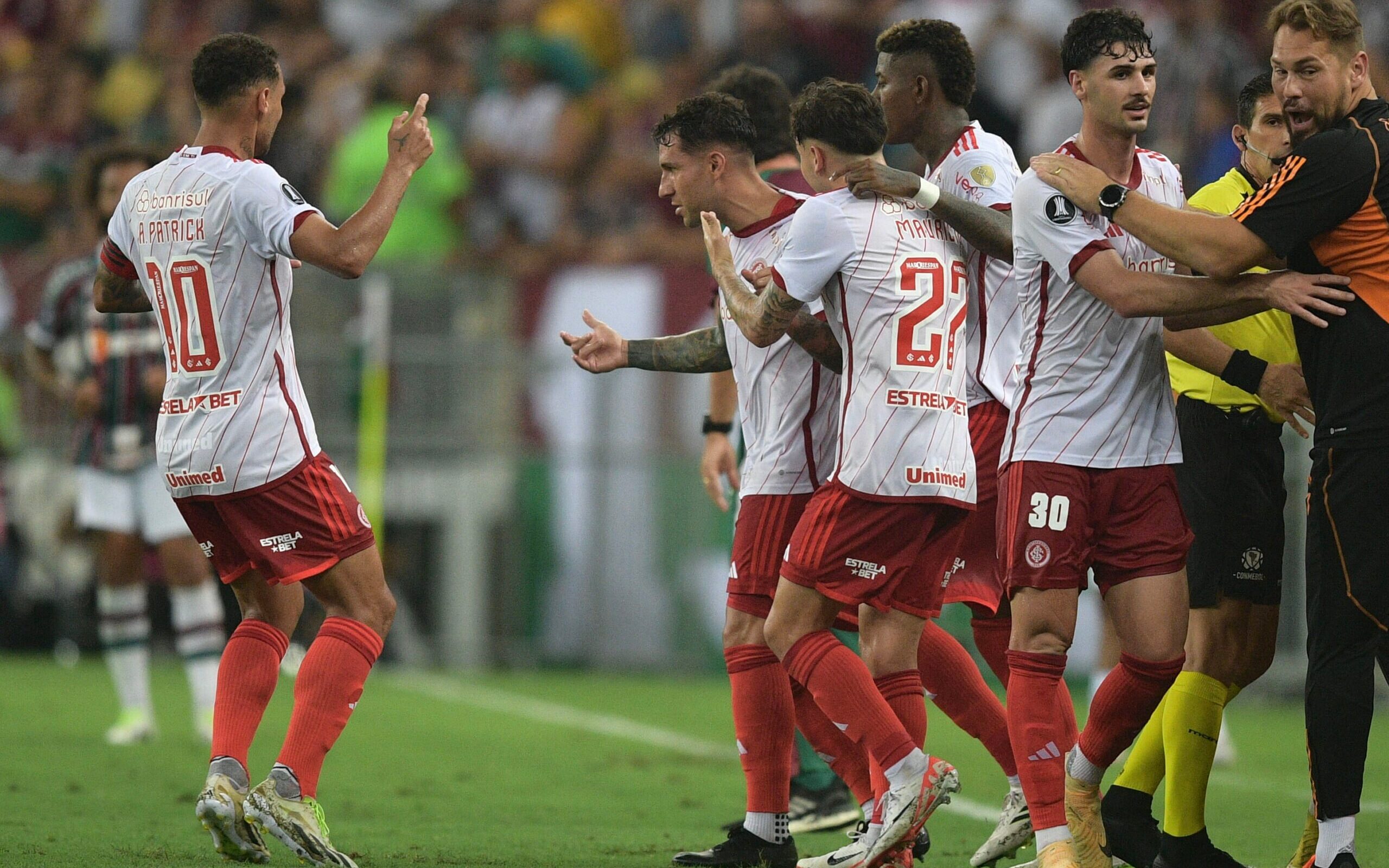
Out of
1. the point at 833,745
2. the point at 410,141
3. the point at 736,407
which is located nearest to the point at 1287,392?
the point at 833,745

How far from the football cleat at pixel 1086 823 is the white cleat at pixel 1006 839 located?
0.36 m

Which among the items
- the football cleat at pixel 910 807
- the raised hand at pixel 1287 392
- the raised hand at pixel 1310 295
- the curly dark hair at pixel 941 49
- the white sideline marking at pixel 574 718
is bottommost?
the white sideline marking at pixel 574 718

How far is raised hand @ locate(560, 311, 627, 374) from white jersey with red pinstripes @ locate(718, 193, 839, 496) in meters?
0.35

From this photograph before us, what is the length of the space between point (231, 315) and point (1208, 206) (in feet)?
10.3

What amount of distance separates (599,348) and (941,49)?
1523mm

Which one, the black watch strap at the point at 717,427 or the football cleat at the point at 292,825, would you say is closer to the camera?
the football cleat at the point at 292,825

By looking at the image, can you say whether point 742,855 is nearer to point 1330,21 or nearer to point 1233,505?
point 1233,505

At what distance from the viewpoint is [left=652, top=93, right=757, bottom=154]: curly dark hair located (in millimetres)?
5891

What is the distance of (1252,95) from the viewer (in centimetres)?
604

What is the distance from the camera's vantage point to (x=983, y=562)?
20.4 ft

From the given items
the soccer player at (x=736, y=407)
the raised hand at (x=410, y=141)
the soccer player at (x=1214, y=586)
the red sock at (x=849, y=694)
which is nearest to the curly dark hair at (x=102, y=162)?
the soccer player at (x=736, y=407)

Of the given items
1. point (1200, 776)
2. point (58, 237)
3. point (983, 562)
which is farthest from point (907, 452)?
point (58, 237)

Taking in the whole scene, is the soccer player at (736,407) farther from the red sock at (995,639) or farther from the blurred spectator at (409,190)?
the blurred spectator at (409,190)

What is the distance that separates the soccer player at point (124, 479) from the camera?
9.34 meters
